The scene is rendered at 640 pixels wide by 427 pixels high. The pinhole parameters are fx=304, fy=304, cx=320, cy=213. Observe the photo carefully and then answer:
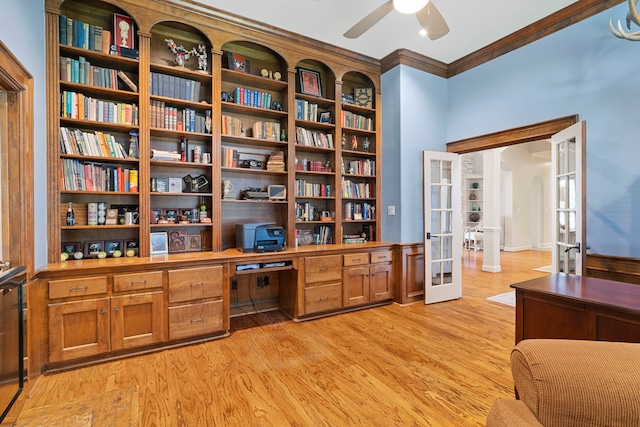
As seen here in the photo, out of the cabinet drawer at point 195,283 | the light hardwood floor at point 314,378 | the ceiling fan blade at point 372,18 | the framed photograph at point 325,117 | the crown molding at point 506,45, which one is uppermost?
the crown molding at point 506,45

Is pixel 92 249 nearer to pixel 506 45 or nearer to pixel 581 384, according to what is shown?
pixel 581 384

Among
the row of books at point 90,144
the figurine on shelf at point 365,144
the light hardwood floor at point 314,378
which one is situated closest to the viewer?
the light hardwood floor at point 314,378

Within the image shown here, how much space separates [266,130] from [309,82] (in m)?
0.88

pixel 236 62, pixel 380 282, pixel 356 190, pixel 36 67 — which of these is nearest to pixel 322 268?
pixel 380 282

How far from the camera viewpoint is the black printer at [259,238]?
126 inches

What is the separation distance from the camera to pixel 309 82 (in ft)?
12.5

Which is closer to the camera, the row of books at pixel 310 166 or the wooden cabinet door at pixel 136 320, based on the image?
the wooden cabinet door at pixel 136 320

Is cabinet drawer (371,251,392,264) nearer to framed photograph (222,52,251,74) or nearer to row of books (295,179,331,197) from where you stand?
row of books (295,179,331,197)

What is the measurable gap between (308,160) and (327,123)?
1.72 ft

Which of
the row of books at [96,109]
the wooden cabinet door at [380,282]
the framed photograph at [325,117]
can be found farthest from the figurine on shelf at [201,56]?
the wooden cabinet door at [380,282]

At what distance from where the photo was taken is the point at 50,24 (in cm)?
249

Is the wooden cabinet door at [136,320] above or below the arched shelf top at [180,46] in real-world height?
below

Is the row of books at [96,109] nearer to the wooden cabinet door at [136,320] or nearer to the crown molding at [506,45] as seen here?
the wooden cabinet door at [136,320]

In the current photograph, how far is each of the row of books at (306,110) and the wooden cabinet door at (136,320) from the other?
8.13ft
